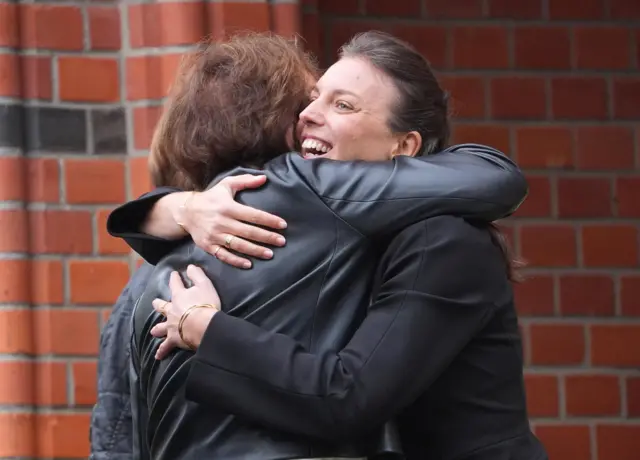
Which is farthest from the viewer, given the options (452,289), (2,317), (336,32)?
(336,32)

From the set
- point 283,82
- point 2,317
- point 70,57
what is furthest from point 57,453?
point 283,82

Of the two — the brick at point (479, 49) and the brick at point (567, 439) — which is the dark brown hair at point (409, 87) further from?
the brick at point (567, 439)

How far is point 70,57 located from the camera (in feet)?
11.5

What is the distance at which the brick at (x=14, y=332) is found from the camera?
3.39 m

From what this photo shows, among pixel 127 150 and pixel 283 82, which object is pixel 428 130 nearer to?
pixel 283 82

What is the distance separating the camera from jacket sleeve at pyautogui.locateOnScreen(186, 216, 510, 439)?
7.31 feet

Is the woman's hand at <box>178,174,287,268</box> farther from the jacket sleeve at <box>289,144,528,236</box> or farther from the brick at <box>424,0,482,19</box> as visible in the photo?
the brick at <box>424,0,482,19</box>

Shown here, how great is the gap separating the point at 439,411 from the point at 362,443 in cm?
17

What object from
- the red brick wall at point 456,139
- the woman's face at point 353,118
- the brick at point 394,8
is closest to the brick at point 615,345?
the red brick wall at point 456,139

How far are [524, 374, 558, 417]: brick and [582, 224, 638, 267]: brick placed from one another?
335 mm

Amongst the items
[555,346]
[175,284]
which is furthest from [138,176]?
[555,346]

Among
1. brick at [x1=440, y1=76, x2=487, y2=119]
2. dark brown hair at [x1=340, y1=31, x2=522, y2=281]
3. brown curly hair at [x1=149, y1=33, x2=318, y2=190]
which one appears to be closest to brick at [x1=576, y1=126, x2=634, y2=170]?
brick at [x1=440, y1=76, x2=487, y2=119]

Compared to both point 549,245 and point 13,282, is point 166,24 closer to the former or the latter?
point 13,282

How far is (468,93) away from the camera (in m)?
3.77
